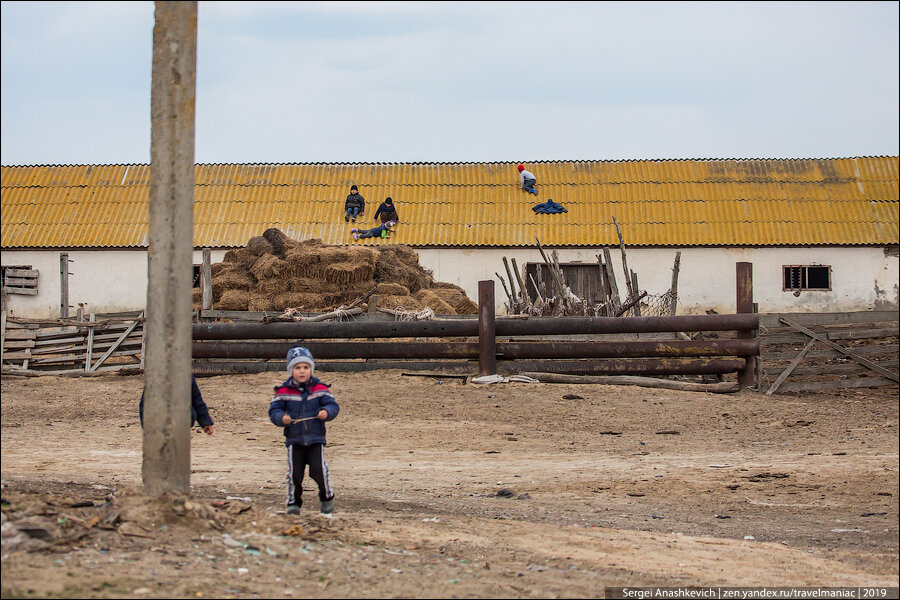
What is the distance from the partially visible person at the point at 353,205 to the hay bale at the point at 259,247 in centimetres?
1005

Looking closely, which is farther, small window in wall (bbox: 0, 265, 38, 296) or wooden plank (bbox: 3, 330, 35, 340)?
small window in wall (bbox: 0, 265, 38, 296)

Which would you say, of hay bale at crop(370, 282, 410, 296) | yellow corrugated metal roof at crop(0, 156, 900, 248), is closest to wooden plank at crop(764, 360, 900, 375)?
hay bale at crop(370, 282, 410, 296)

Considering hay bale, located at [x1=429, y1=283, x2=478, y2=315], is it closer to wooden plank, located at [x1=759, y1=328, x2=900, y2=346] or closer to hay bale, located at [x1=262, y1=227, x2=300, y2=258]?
hay bale, located at [x1=262, y1=227, x2=300, y2=258]

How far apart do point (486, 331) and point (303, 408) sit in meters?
8.27

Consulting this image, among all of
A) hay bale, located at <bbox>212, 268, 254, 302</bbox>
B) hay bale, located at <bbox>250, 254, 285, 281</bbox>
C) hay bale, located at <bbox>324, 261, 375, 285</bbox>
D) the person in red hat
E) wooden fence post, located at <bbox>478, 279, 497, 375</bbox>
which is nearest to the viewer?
wooden fence post, located at <bbox>478, 279, 497, 375</bbox>

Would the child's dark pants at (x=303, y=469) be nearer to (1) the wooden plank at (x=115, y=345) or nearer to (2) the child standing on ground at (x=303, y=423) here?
(2) the child standing on ground at (x=303, y=423)

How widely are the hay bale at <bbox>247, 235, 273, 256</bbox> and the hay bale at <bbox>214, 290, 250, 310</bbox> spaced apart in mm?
1430

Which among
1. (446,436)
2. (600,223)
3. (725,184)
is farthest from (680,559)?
(725,184)

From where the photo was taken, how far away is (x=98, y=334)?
18219mm

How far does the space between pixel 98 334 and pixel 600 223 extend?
52.7 ft

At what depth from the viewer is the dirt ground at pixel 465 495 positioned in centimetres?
549

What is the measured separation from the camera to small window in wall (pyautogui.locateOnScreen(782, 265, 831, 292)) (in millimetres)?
28516

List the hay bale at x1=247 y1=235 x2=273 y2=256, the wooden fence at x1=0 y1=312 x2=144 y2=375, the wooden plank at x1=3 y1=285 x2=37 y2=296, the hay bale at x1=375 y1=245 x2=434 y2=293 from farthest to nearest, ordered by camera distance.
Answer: the wooden plank at x1=3 y1=285 x2=37 y2=296 < the hay bale at x1=247 y1=235 x2=273 y2=256 < the hay bale at x1=375 y1=245 x2=434 y2=293 < the wooden fence at x1=0 y1=312 x2=144 y2=375

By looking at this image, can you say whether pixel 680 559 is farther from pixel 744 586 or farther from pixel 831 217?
pixel 831 217
